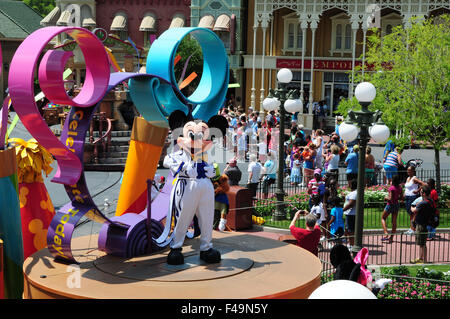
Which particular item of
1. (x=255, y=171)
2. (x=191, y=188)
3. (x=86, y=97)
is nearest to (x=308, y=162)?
(x=255, y=171)

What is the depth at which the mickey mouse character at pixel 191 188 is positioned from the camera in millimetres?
7969

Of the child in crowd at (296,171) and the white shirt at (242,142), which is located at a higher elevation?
the white shirt at (242,142)

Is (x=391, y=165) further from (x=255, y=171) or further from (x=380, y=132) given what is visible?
(x=380, y=132)

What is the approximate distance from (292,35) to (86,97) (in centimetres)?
2914

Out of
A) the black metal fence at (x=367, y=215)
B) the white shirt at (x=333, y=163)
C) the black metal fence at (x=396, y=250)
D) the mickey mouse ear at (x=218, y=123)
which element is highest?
the mickey mouse ear at (x=218, y=123)

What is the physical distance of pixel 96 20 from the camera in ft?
131

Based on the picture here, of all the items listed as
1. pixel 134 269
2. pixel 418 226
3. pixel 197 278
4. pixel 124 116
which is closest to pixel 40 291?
pixel 134 269

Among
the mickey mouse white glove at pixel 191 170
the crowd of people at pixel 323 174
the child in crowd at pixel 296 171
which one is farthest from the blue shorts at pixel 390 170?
the mickey mouse white glove at pixel 191 170

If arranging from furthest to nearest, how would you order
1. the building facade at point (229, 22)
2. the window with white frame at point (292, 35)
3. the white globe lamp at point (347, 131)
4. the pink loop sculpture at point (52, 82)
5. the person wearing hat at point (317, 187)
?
the building facade at point (229, 22) < the window with white frame at point (292, 35) < the person wearing hat at point (317, 187) < the white globe lamp at point (347, 131) < the pink loop sculpture at point (52, 82)

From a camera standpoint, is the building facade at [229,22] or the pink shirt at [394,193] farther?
the building facade at [229,22]

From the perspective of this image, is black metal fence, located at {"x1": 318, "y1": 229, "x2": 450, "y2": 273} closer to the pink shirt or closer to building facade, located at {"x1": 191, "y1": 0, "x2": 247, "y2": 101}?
the pink shirt

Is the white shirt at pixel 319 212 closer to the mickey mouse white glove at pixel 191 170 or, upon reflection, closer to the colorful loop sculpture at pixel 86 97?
the colorful loop sculpture at pixel 86 97

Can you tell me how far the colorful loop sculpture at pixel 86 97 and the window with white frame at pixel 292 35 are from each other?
87.6 ft
